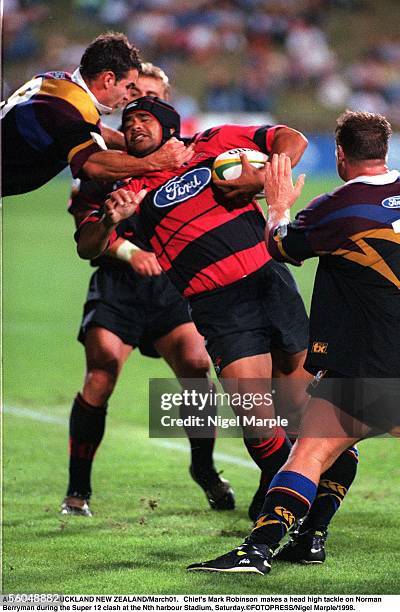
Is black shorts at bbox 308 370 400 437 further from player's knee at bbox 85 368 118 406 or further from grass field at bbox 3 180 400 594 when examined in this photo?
player's knee at bbox 85 368 118 406

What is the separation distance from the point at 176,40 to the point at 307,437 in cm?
2644

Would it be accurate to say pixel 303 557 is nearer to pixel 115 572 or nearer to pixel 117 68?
pixel 115 572

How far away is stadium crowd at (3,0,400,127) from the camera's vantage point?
27.9 metres

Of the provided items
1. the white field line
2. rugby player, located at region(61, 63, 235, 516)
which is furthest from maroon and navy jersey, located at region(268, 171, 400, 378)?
the white field line

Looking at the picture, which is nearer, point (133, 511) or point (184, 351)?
point (133, 511)

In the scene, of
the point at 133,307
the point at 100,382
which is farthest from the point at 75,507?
the point at 133,307

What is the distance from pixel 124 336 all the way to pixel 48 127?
1.66 m

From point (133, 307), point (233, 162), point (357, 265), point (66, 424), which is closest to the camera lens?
point (357, 265)

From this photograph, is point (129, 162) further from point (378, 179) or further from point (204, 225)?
point (378, 179)

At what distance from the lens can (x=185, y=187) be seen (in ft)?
16.5

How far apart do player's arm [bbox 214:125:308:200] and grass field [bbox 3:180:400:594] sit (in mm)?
1606

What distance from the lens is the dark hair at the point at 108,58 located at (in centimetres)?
510

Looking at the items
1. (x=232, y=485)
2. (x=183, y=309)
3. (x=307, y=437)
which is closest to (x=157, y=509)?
(x=232, y=485)

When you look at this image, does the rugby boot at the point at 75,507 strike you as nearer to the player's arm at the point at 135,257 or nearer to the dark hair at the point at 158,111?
the player's arm at the point at 135,257
